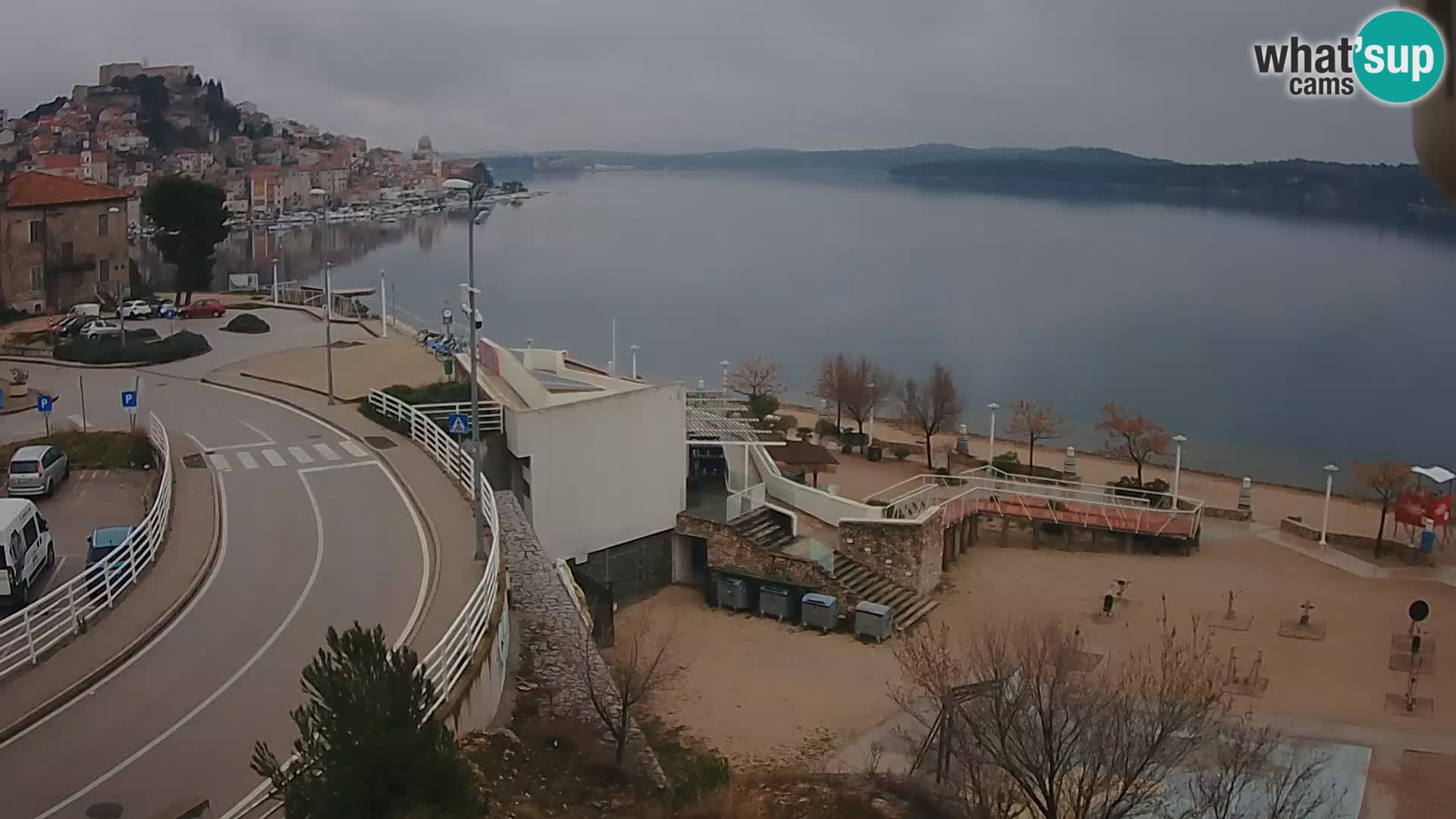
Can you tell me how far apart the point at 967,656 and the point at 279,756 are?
10.1m

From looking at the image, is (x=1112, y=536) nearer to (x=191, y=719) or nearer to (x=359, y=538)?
(x=359, y=538)

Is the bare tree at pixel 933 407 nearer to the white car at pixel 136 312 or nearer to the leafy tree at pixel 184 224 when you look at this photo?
the white car at pixel 136 312

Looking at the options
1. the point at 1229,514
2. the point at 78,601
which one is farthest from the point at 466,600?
the point at 1229,514

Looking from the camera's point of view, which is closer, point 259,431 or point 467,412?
point 467,412

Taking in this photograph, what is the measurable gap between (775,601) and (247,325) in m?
23.0

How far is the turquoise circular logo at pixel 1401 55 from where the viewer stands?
336 centimetres

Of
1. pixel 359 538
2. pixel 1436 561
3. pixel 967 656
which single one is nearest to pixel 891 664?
pixel 967 656

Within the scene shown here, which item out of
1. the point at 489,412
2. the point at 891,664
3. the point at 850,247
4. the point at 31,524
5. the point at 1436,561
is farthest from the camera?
the point at 850,247

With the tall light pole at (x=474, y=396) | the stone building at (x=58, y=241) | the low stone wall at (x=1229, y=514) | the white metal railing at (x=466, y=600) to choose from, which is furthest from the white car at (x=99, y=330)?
the low stone wall at (x=1229, y=514)

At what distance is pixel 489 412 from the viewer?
24125 millimetres

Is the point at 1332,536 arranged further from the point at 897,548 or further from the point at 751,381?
the point at 751,381

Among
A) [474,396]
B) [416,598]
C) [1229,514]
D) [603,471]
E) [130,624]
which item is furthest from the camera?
[1229,514]

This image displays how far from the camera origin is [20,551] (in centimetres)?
1596

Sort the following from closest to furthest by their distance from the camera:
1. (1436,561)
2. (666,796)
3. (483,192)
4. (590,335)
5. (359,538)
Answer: (666,796)
(359,538)
(483,192)
(1436,561)
(590,335)
